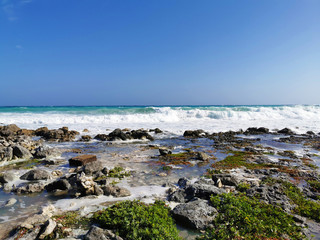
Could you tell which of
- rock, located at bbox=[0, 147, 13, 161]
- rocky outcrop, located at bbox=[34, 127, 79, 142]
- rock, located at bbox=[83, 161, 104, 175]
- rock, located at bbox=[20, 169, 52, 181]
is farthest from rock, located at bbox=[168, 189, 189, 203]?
rocky outcrop, located at bbox=[34, 127, 79, 142]

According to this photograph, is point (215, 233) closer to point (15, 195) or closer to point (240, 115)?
point (15, 195)

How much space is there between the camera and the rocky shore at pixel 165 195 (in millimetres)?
4613

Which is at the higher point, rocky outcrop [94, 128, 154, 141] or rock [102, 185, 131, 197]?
rock [102, 185, 131, 197]

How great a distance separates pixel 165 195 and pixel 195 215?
81.5 inches

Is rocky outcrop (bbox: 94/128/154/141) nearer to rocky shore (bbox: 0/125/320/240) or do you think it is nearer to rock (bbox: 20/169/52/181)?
rocky shore (bbox: 0/125/320/240)

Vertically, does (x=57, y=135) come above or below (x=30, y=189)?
below

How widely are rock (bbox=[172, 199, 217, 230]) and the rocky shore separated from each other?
24 mm

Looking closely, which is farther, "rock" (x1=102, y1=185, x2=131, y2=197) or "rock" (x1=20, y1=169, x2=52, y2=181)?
"rock" (x1=20, y1=169, x2=52, y2=181)

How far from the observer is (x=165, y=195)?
740cm

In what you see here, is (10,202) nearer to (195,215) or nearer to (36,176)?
(36,176)

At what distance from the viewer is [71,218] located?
5.54m

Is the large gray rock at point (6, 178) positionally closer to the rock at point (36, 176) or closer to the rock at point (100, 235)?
the rock at point (36, 176)

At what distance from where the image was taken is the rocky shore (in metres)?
4.61

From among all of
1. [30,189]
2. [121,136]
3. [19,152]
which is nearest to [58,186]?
[30,189]
